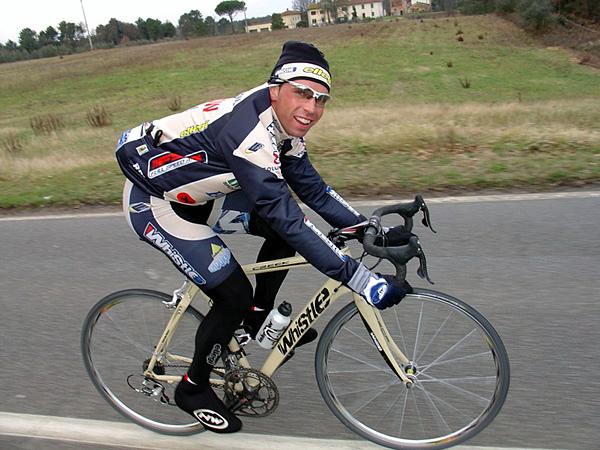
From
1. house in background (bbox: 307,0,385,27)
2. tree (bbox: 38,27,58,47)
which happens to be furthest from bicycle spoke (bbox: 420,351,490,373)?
house in background (bbox: 307,0,385,27)

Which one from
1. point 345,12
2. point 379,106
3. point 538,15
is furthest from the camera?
point 345,12

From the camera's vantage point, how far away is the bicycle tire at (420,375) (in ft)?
8.42

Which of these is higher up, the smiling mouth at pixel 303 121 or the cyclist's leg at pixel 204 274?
the smiling mouth at pixel 303 121

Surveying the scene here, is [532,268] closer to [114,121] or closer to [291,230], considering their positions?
[291,230]

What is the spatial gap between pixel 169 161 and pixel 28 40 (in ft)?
369

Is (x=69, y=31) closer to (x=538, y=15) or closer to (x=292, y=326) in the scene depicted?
(x=538, y=15)

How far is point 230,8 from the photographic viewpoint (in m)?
136

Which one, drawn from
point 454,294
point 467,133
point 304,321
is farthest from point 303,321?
point 467,133

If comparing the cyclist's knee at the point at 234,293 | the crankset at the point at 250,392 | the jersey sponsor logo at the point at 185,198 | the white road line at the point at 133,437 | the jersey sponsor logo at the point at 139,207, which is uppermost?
the jersey sponsor logo at the point at 185,198

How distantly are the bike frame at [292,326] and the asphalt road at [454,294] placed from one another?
1.41 feet

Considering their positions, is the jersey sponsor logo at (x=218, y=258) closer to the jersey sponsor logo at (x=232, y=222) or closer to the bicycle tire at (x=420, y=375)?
the jersey sponsor logo at (x=232, y=222)

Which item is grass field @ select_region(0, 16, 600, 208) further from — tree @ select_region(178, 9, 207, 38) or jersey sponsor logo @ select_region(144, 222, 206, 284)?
tree @ select_region(178, 9, 207, 38)

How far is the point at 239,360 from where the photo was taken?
2893 millimetres

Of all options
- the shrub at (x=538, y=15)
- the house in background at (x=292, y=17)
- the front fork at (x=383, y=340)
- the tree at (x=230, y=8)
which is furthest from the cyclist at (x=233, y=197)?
the house in background at (x=292, y=17)
